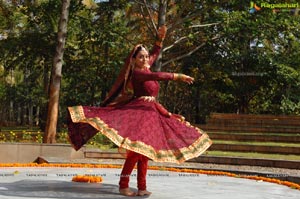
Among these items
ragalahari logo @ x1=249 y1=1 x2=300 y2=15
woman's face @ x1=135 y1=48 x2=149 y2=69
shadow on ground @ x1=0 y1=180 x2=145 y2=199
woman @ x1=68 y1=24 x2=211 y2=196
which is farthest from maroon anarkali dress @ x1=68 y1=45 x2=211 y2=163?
ragalahari logo @ x1=249 y1=1 x2=300 y2=15

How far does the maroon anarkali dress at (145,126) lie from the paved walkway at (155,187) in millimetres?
775

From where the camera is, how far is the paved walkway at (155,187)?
711 cm

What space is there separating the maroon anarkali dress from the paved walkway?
2.54ft

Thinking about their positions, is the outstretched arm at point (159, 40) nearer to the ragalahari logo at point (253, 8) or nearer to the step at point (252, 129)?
the ragalahari logo at point (253, 8)

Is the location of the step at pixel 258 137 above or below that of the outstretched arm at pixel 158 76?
below

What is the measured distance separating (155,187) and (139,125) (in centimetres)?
187

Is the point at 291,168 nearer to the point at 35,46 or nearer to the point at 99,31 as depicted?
the point at 99,31

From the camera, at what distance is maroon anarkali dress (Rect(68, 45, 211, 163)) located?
6652 mm

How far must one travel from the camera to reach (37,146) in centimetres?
1341

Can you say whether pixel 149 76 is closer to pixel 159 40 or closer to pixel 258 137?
pixel 159 40

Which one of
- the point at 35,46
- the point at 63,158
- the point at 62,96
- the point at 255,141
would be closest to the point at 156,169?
the point at 63,158

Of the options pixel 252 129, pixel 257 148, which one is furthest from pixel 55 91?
pixel 252 129

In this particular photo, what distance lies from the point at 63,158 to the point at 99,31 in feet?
20.4

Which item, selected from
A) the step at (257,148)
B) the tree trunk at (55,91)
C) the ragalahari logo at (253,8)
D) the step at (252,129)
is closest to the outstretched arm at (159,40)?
the tree trunk at (55,91)
